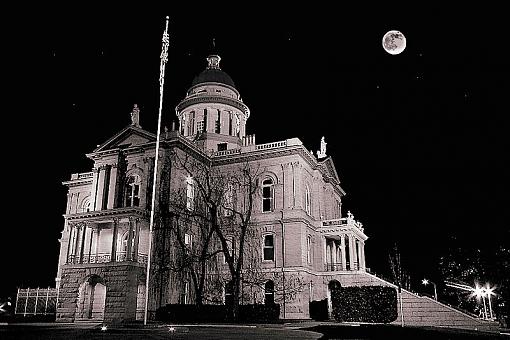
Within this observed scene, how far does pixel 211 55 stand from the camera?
186 ft

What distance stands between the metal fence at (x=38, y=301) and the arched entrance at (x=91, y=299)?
9.82 metres

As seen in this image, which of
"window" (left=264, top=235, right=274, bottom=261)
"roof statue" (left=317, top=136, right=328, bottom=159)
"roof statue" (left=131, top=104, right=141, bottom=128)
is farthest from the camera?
"roof statue" (left=317, top=136, right=328, bottom=159)

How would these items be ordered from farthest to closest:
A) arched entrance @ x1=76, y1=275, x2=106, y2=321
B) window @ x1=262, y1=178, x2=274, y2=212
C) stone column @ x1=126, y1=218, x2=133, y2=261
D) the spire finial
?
the spire finial → window @ x1=262, y1=178, x2=274, y2=212 → arched entrance @ x1=76, y1=275, x2=106, y2=321 → stone column @ x1=126, y1=218, x2=133, y2=261

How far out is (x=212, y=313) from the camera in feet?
104

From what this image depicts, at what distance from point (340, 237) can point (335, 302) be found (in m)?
10.9

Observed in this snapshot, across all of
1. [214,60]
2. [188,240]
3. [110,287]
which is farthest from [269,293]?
[214,60]

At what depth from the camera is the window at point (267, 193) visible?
42.8m

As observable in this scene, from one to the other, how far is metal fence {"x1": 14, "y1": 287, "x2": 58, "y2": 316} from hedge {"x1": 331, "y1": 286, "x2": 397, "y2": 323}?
26.8 metres

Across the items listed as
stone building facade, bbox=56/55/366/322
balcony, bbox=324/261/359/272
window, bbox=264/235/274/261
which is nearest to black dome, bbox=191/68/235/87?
stone building facade, bbox=56/55/366/322

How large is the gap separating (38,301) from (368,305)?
3021 cm

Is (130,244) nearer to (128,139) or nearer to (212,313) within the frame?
(212,313)

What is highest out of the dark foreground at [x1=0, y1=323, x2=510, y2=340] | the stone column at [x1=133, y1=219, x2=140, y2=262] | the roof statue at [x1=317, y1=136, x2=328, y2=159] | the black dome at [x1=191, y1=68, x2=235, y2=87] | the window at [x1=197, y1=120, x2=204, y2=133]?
the black dome at [x1=191, y1=68, x2=235, y2=87]

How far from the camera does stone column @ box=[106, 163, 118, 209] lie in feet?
131

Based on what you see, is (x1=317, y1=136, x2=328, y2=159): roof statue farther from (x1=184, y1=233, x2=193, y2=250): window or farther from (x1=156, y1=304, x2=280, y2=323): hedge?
(x1=156, y1=304, x2=280, y2=323): hedge
